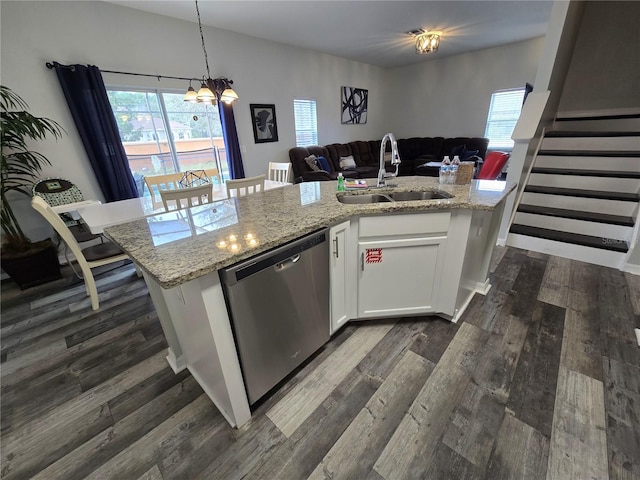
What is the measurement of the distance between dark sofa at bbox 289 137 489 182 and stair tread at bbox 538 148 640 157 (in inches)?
88.0

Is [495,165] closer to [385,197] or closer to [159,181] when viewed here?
[385,197]

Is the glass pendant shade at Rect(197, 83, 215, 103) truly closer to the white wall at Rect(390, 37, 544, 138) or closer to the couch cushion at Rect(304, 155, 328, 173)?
the couch cushion at Rect(304, 155, 328, 173)

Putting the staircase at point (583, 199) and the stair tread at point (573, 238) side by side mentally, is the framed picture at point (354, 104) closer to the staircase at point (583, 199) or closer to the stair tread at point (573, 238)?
the staircase at point (583, 199)

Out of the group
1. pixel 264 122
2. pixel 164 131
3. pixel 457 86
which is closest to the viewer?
pixel 164 131

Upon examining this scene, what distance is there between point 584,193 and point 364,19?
3.56m

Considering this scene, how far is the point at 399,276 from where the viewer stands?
1713 millimetres

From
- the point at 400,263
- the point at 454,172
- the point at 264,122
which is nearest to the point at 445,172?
the point at 454,172

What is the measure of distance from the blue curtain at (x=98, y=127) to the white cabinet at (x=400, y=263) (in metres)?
3.22

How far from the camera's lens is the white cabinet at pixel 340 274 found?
1479 millimetres

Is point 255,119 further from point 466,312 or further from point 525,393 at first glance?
point 525,393

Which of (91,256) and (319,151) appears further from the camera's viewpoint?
(319,151)

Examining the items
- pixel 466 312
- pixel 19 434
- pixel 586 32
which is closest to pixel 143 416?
pixel 19 434

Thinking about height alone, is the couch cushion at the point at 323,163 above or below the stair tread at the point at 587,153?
below

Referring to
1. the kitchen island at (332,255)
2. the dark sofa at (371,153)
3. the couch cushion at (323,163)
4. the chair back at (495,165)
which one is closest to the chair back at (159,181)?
the kitchen island at (332,255)
